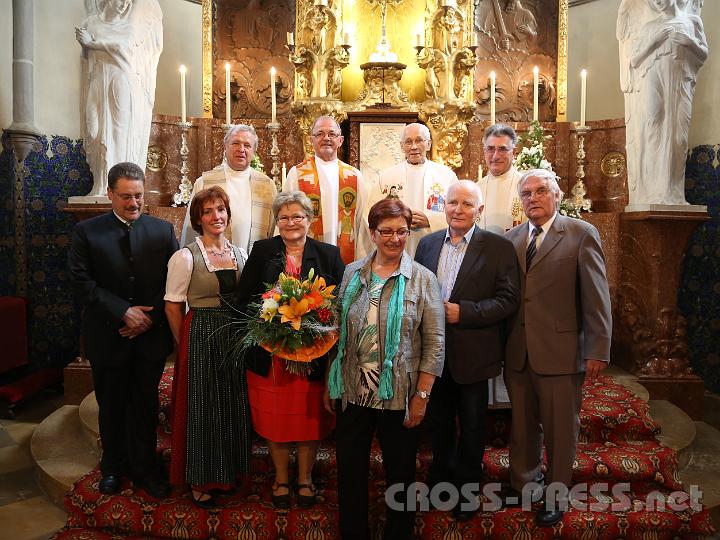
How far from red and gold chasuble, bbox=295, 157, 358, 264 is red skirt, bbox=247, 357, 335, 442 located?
1.16m

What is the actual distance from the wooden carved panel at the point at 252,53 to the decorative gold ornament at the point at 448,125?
1.32m

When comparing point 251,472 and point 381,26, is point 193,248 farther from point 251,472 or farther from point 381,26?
point 381,26

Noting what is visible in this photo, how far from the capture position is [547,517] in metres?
2.91

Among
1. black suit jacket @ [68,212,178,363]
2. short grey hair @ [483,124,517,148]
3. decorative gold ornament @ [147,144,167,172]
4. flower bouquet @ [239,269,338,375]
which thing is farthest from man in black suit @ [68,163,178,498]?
decorative gold ornament @ [147,144,167,172]

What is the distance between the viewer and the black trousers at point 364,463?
8.61 ft

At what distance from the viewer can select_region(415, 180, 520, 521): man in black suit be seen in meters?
2.78

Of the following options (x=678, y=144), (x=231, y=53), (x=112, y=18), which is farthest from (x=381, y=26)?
(x=678, y=144)

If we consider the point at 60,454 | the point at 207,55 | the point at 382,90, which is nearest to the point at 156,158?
the point at 207,55

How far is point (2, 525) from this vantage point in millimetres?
3254

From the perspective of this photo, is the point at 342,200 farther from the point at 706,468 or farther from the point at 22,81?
the point at 22,81

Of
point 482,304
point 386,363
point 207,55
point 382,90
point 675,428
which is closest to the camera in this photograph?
point 386,363

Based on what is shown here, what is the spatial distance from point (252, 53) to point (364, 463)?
4.27 m

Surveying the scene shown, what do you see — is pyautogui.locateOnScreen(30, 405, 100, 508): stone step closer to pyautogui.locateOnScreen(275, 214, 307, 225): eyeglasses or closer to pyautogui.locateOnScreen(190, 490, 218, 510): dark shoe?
pyautogui.locateOnScreen(190, 490, 218, 510): dark shoe

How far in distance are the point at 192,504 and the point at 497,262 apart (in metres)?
1.90
